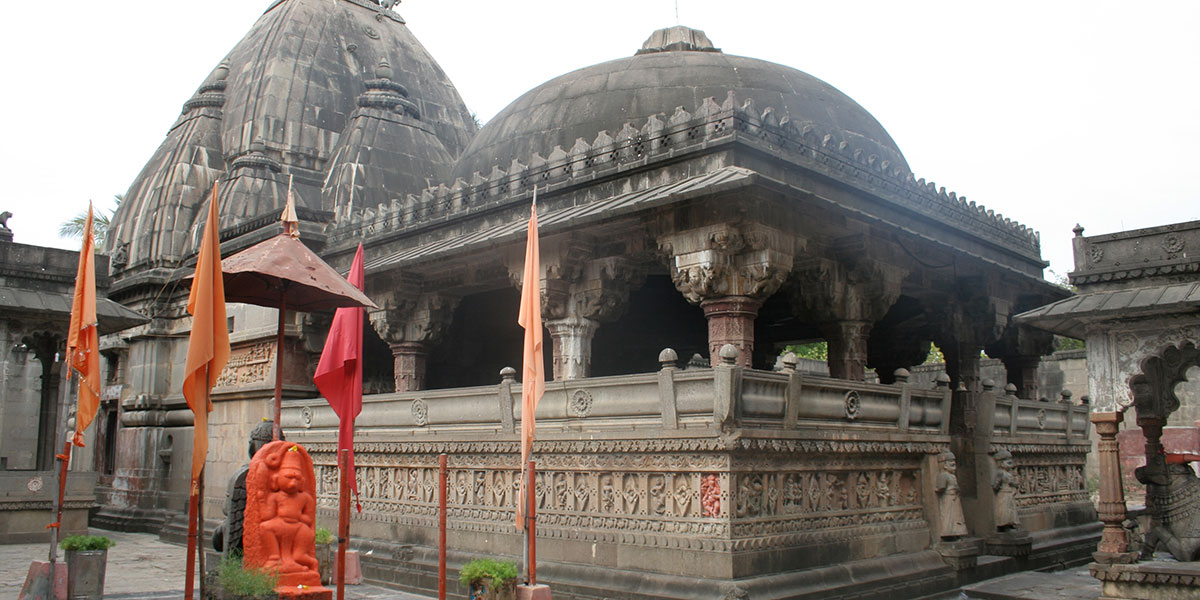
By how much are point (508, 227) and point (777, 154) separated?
3.91 metres

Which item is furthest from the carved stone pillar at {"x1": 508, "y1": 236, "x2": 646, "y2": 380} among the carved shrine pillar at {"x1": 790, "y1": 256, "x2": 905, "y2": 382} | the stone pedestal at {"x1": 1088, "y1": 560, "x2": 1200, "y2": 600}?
the stone pedestal at {"x1": 1088, "y1": 560, "x2": 1200, "y2": 600}

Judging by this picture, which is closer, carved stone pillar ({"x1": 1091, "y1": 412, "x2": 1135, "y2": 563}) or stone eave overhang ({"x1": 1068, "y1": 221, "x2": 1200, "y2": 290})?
carved stone pillar ({"x1": 1091, "y1": 412, "x2": 1135, "y2": 563})

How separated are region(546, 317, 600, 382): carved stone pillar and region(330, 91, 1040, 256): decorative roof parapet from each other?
2061mm

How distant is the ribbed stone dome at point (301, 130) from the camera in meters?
21.0

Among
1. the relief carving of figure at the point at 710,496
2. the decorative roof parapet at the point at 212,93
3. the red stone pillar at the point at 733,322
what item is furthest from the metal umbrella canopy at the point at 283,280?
the decorative roof parapet at the point at 212,93

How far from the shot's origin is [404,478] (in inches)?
500

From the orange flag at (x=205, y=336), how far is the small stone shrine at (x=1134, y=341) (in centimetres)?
873

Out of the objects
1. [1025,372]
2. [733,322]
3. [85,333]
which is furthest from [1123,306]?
[85,333]

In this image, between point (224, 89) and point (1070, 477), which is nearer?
point (1070, 477)

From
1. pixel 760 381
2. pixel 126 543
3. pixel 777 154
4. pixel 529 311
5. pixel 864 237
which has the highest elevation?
pixel 777 154

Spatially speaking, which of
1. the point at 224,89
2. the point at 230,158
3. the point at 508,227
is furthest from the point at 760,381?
the point at 224,89

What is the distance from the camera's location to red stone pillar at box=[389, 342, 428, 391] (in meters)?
15.9

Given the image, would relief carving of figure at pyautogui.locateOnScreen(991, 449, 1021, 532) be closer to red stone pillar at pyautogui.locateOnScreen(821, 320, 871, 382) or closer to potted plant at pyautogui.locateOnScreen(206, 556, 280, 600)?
red stone pillar at pyautogui.locateOnScreen(821, 320, 871, 382)

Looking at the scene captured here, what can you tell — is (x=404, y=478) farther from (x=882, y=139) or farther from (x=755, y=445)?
(x=882, y=139)
